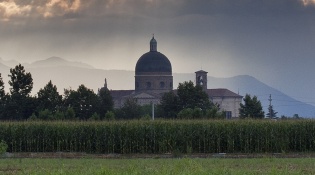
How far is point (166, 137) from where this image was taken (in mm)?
60781

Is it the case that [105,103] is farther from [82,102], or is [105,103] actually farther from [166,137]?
[166,137]

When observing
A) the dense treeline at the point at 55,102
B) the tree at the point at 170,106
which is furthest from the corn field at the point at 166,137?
the tree at the point at 170,106

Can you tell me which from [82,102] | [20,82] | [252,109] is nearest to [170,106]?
[82,102]

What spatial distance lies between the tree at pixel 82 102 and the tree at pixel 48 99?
301 centimetres

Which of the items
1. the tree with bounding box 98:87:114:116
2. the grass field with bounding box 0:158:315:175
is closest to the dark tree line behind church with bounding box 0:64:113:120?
the tree with bounding box 98:87:114:116

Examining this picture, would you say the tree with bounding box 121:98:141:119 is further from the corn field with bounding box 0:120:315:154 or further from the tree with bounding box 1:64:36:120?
the corn field with bounding box 0:120:315:154

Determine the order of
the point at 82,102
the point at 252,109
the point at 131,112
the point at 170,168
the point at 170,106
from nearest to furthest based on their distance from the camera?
the point at 170,168 < the point at 252,109 < the point at 82,102 < the point at 170,106 < the point at 131,112

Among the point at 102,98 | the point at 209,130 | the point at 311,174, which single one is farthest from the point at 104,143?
the point at 102,98

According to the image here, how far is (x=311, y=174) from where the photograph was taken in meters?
30.3

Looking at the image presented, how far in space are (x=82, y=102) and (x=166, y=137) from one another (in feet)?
189

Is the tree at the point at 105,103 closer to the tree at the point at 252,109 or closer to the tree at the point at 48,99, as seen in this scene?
the tree at the point at 48,99

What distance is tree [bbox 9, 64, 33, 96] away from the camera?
110 meters

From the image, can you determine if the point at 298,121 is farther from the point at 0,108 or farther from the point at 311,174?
the point at 0,108

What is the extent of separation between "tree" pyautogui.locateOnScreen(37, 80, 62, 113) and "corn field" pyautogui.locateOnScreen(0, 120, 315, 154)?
1808 inches
